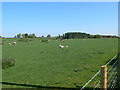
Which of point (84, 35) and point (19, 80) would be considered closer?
point (19, 80)

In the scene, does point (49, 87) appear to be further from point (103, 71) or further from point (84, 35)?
point (84, 35)

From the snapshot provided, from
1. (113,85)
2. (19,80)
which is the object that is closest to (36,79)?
(19,80)

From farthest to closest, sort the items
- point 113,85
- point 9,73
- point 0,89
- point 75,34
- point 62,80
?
1. point 75,34
2. point 9,73
3. point 62,80
4. point 0,89
5. point 113,85

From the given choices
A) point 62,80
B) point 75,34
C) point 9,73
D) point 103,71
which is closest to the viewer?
point 103,71

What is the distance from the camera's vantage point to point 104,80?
14.8 ft

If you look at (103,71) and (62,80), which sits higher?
(103,71)

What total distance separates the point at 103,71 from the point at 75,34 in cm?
7562

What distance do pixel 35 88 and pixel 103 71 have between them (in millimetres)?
3681

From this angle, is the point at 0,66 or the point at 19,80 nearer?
the point at 19,80

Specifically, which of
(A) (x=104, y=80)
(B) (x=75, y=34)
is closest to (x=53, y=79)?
(A) (x=104, y=80)

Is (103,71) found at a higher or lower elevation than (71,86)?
higher

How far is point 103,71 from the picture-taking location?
439 cm

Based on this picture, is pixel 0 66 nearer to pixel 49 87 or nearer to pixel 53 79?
pixel 53 79

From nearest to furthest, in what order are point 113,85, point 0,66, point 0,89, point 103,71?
point 103,71 < point 113,85 < point 0,89 < point 0,66
